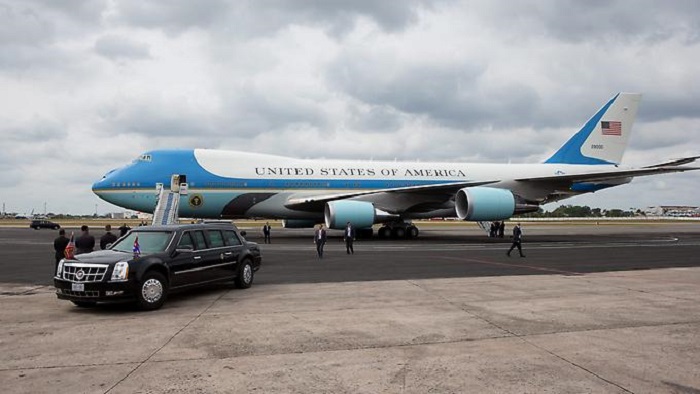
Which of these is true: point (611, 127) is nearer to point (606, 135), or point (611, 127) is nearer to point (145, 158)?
point (606, 135)

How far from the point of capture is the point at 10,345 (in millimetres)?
6551

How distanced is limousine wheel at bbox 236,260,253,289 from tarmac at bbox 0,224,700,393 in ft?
1.28

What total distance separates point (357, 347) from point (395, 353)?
520mm

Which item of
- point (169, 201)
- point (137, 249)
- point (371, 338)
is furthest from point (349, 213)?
point (371, 338)

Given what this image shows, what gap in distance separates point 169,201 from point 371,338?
67.2 ft

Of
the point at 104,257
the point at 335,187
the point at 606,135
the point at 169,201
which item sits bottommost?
the point at 104,257

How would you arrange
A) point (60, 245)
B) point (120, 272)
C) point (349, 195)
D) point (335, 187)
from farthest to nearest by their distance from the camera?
point (335, 187)
point (349, 195)
point (60, 245)
point (120, 272)

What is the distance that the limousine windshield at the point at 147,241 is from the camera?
9695 mm

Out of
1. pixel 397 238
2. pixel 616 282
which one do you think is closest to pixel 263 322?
pixel 616 282

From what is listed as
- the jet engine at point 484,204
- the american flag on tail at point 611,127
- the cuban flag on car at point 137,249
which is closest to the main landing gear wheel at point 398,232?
the jet engine at point 484,204

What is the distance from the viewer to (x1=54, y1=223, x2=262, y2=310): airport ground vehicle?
8578 mm

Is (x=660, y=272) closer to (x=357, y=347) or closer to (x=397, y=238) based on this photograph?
(x=357, y=347)

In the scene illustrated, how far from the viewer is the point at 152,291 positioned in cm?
898

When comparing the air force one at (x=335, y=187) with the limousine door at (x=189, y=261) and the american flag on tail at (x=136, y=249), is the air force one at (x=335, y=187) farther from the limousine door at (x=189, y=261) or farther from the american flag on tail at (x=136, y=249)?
the american flag on tail at (x=136, y=249)
